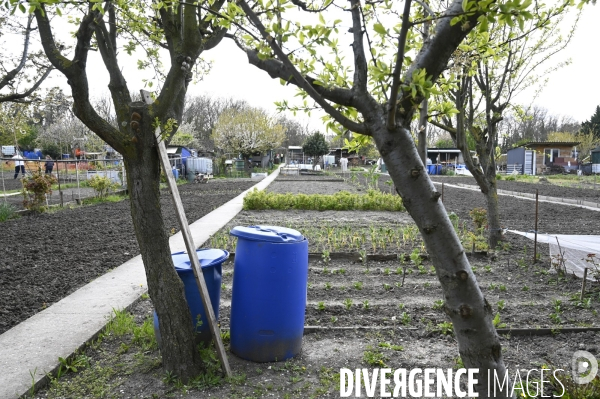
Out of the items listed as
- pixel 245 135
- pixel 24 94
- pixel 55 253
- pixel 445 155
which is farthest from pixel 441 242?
pixel 445 155

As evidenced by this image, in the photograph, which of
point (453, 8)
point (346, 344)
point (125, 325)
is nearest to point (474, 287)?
point (453, 8)

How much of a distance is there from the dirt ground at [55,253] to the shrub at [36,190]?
0.32 meters

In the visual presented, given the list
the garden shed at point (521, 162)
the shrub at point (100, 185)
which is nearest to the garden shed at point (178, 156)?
the shrub at point (100, 185)

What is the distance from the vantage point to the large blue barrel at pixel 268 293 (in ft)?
10.5

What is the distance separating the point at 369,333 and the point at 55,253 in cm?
588

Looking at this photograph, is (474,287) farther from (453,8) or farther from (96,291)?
(96,291)

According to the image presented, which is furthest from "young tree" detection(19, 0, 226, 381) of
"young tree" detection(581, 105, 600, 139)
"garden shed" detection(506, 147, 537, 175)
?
"young tree" detection(581, 105, 600, 139)

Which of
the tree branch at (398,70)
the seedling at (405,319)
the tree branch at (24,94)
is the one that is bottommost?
the seedling at (405,319)

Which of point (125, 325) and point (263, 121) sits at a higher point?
point (263, 121)

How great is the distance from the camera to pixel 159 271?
3.00 metres

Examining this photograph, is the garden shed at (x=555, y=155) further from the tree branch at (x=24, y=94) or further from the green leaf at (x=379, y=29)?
the green leaf at (x=379, y=29)

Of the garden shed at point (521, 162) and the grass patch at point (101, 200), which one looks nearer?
the grass patch at point (101, 200)

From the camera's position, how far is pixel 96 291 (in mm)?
5207

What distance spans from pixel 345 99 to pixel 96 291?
4.54 metres
